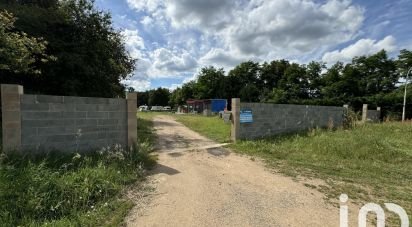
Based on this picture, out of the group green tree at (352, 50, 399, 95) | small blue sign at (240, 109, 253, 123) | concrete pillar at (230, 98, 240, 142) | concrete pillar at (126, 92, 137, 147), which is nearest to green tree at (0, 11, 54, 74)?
concrete pillar at (126, 92, 137, 147)

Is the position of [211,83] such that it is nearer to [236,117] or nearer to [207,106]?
[207,106]

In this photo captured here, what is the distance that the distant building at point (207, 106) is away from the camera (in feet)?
127

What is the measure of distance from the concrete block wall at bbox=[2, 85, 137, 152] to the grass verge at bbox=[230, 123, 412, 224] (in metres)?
3.97

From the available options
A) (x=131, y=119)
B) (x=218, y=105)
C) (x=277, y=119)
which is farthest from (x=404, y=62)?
(x=131, y=119)

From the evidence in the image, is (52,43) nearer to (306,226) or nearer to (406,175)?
(306,226)

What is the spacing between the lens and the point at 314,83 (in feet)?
139

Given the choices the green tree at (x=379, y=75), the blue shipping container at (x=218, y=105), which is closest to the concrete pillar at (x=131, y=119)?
the blue shipping container at (x=218, y=105)

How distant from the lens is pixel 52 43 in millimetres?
10234

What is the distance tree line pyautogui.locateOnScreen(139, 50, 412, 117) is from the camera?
110 feet

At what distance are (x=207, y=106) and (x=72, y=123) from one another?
3592 centimetres

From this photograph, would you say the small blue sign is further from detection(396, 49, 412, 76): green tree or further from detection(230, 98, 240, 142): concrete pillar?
detection(396, 49, 412, 76): green tree

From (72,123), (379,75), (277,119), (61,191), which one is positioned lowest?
(61,191)

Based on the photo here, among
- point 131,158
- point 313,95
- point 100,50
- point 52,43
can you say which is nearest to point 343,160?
point 131,158

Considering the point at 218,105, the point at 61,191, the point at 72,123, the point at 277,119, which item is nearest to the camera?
the point at 61,191
